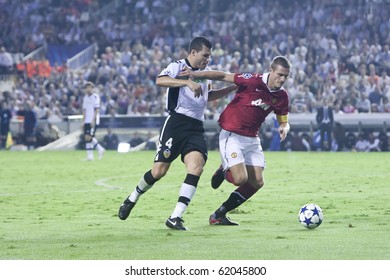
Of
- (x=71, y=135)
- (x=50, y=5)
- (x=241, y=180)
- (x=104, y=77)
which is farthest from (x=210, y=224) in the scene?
(x=50, y=5)

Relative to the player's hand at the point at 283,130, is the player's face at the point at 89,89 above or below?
below

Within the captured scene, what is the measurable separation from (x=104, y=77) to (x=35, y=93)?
103 inches

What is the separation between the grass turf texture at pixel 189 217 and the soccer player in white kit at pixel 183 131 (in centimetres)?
40

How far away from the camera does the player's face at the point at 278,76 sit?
12.2m

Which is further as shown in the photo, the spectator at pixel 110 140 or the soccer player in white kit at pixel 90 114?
the spectator at pixel 110 140

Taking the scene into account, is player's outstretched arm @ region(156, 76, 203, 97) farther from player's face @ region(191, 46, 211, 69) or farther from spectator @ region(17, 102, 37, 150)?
spectator @ region(17, 102, 37, 150)

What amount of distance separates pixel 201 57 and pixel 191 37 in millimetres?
28208

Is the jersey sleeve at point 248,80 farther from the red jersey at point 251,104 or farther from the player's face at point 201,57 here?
the player's face at point 201,57

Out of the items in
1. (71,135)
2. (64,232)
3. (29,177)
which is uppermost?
(64,232)

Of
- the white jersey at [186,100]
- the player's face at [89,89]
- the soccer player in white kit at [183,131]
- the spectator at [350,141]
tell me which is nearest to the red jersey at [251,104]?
the soccer player in white kit at [183,131]

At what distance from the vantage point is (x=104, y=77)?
39531 mm

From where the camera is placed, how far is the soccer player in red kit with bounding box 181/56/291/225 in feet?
40.9

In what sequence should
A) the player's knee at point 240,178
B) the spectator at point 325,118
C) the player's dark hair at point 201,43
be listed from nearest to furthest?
the player's dark hair at point 201,43
the player's knee at point 240,178
the spectator at point 325,118

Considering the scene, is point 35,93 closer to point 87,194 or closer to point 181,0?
point 181,0
